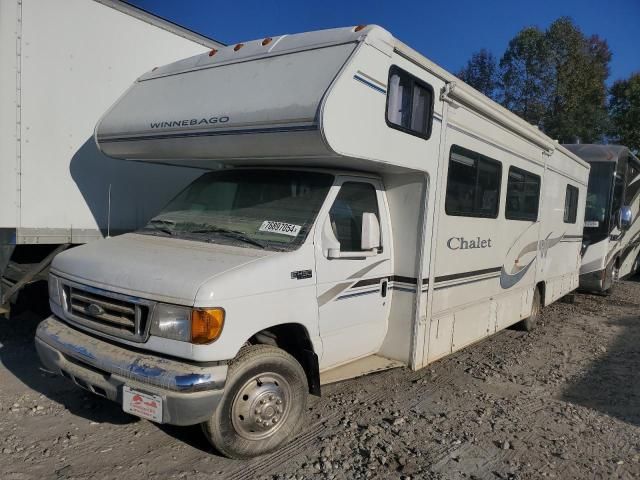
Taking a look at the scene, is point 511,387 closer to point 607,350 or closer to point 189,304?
point 607,350

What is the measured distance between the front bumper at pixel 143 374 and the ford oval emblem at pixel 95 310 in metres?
0.19

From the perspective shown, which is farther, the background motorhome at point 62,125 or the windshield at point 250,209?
the background motorhome at point 62,125

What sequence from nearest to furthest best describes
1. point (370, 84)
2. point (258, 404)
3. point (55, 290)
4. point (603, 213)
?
point (258, 404) → point (370, 84) → point (55, 290) → point (603, 213)

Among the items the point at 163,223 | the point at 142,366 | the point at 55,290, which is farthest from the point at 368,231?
the point at 55,290

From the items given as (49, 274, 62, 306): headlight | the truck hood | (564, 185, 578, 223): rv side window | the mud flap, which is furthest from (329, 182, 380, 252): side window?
(564, 185, 578, 223): rv side window

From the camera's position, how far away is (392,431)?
4.02 m

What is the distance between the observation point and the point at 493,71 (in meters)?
26.8

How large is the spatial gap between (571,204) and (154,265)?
766cm

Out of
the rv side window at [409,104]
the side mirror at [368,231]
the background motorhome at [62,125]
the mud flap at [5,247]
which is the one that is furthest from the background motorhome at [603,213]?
the mud flap at [5,247]

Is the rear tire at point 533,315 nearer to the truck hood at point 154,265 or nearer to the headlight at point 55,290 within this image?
the truck hood at point 154,265

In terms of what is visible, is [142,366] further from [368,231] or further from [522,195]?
[522,195]

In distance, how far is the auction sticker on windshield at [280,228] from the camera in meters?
3.78

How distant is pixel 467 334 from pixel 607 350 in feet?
8.03

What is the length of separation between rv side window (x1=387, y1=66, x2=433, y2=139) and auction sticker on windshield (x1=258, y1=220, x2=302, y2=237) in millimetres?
1071
